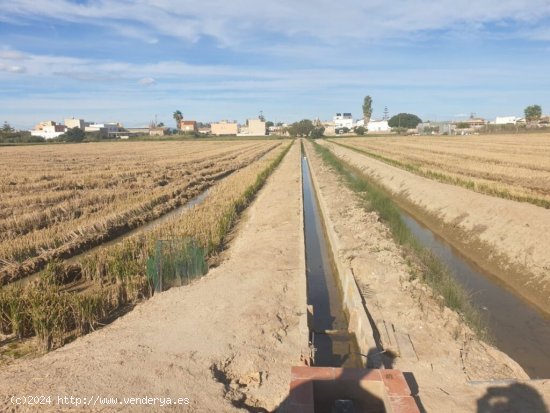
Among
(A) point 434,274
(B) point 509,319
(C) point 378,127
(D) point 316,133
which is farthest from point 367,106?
(B) point 509,319

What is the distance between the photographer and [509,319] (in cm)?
756

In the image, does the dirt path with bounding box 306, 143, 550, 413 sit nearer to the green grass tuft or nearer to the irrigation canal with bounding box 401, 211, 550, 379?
the green grass tuft

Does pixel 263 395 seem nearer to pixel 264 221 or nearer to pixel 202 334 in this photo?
Answer: pixel 202 334

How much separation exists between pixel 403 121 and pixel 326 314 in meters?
159

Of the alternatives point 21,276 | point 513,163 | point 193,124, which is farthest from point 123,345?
point 193,124

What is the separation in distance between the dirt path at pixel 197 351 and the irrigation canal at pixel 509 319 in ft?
10.2

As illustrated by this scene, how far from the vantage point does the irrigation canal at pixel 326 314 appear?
623 centimetres

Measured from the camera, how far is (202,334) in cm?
601

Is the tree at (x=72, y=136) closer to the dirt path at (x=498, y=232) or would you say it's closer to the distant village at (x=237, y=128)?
the distant village at (x=237, y=128)

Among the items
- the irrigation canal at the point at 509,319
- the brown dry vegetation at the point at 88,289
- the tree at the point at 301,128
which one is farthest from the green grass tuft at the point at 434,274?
the tree at the point at 301,128

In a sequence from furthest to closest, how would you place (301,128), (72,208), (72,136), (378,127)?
(378,127) < (301,128) < (72,136) < (72,208)

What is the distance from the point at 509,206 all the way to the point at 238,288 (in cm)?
843

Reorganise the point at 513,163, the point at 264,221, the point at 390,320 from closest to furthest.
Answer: the point at 390,320, the point at 264,221, the point at 513,163

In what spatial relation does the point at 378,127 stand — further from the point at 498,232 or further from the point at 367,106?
the point at 498,232
